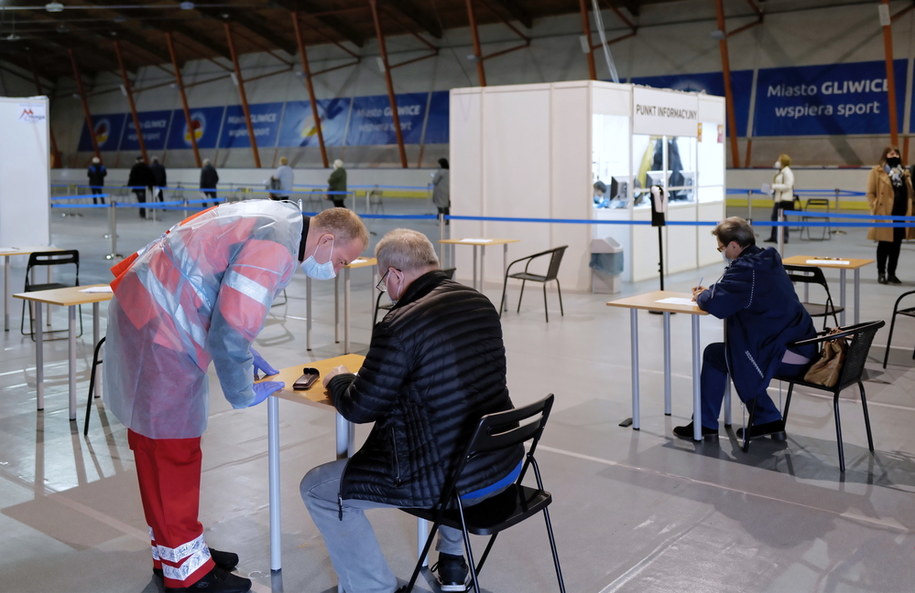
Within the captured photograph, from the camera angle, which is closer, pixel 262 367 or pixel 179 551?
pixel 179 551

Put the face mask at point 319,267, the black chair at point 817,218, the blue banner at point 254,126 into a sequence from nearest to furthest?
the face mask at point 319,267 < the black chair at point 817,218 < the blue banner at point 254,126

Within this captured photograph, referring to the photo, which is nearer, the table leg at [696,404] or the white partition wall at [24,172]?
the table leg at [696,404]

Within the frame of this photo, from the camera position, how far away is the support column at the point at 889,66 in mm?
14688

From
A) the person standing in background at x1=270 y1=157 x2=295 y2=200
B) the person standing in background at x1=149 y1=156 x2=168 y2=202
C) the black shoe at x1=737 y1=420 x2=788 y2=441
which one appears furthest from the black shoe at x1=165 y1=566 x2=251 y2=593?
the person standing in background at x1=149 y1=156 x2=168 y2=202

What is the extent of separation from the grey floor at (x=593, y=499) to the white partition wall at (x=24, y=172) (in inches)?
138

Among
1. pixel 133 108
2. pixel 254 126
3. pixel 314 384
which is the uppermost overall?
pixel 133 108

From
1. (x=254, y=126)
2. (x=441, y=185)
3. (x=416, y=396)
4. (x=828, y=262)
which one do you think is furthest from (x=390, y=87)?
(x=416, y=396)

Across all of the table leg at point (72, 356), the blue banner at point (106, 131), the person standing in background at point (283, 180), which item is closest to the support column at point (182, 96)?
the blue banner at point (106, 131)

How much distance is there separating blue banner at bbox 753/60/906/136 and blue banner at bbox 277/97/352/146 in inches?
440

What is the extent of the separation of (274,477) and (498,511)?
0.79 meters

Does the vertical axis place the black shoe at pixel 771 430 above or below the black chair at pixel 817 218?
below

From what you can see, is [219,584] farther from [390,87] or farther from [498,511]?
[390,87]

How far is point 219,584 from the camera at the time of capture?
270 centimetres

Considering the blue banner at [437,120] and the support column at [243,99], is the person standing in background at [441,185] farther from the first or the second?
the support column at [243,99]
